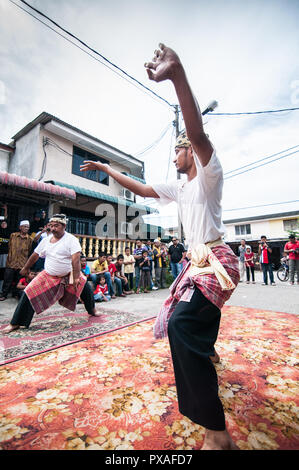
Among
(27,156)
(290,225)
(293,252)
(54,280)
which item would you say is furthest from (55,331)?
(290,225)

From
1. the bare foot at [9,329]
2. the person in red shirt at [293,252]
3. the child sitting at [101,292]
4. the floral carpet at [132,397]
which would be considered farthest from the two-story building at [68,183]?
the person in red shirt at [293,252]

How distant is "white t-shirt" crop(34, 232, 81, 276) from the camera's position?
3.22m

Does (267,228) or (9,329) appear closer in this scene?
(9,329)

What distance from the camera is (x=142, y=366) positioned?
1.94m

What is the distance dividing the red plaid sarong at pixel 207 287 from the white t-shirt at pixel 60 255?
2213 millimetres

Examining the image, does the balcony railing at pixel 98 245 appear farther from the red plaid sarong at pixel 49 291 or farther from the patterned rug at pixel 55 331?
the red plaid sarong at pixel 49 291

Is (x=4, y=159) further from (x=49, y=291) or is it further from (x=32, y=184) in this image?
(x=49, y=291)

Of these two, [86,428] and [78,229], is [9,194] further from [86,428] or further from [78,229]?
[86,428]

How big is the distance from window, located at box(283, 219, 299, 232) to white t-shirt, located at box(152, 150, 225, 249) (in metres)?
26.6

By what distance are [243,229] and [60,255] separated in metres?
28.1

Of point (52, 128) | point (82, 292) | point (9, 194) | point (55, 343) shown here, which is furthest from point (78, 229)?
point (55, 343)

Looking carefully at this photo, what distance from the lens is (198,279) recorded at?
125 cm

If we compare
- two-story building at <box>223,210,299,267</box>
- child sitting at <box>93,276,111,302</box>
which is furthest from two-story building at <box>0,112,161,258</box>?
two-story building at <box>223,210,299,267</box>

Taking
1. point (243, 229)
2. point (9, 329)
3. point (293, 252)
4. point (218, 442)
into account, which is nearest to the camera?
point (218, 442)
